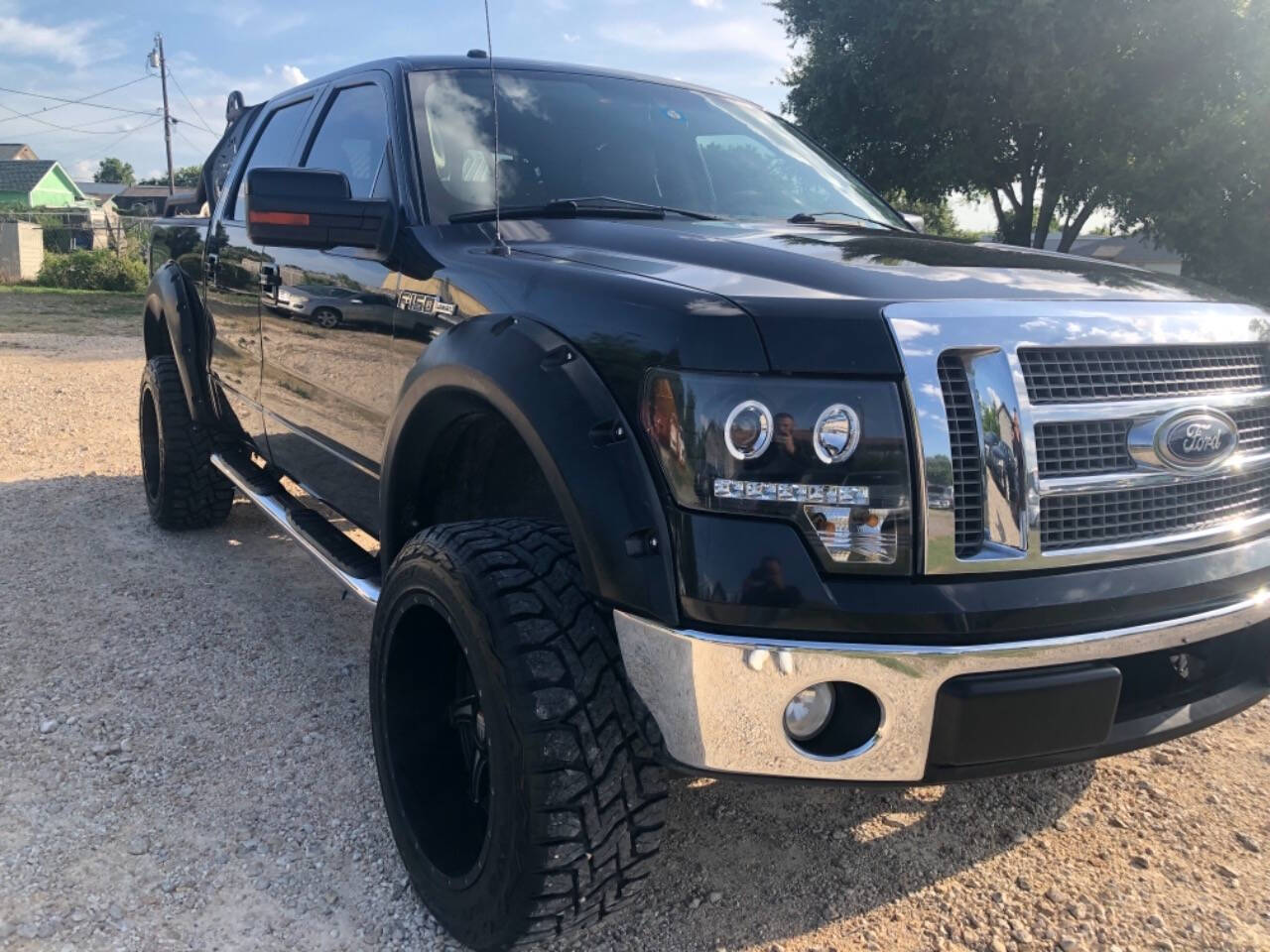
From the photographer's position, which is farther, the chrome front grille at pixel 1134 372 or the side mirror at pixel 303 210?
the side mirror at pixel 303 210

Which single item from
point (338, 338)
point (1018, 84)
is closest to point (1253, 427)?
point (338, 338)

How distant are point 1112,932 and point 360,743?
2026 mm

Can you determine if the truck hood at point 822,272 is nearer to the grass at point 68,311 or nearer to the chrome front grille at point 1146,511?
the chrome front grille at point 1146,511

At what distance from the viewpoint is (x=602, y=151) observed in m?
3.04

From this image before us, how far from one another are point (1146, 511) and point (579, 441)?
1.03 meters

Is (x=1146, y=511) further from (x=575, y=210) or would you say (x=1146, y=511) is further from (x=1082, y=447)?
(x=575, y=210)

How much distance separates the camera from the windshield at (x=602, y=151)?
9.38 feet

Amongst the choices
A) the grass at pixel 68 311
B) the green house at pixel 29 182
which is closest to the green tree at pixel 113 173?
the green house at pixel 29 182

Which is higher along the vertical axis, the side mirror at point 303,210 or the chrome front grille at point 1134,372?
the side mirror at point 303,210

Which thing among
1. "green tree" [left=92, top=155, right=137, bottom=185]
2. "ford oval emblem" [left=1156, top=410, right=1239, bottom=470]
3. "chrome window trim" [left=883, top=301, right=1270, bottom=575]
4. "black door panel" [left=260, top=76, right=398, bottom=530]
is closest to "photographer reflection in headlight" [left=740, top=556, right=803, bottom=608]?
"chrome window trim" [left=883, top=301, right=1270, bottom=575]

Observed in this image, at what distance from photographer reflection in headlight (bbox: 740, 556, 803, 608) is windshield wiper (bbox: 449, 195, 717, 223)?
4.71 feet

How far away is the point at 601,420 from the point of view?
1.82m

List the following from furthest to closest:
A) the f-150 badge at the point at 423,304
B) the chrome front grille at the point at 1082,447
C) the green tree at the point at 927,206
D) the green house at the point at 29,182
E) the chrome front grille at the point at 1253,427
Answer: the green house at the point at 29,182 < the green tree at the point at 927,206 < the f-150 badge at the point at 423,304 < the chrome front grille at the point at 1253,427 < the chrome front grille at the point at 1082,447

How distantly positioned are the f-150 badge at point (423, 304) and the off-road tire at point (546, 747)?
2.09 feet
